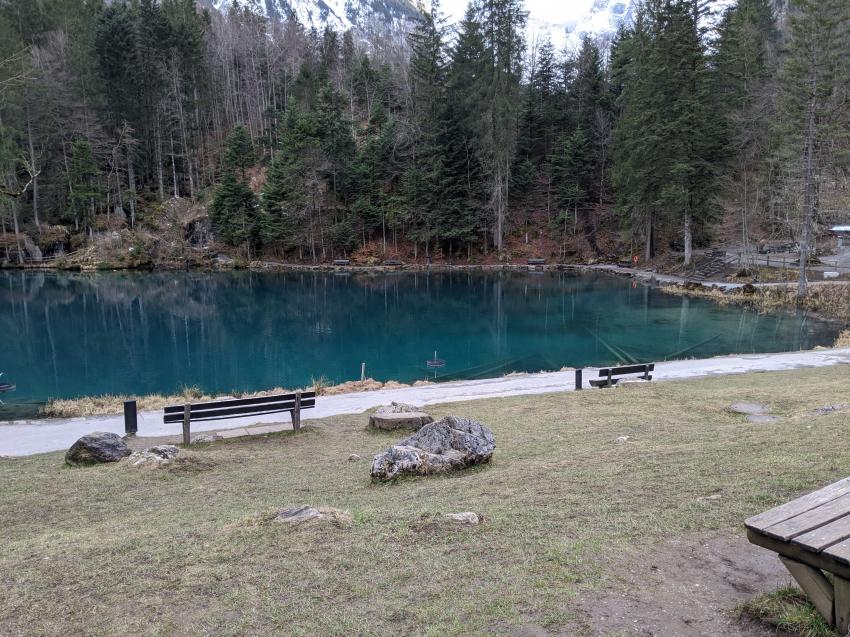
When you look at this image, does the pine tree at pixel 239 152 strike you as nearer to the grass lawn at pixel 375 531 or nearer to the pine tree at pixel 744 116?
the pine tree at pixel 744 116

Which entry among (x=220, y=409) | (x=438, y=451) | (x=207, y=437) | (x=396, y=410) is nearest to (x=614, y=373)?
(x=396, y=410)

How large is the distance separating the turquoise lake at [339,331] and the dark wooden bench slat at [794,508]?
56.3 ft

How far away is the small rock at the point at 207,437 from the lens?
37.8 ft

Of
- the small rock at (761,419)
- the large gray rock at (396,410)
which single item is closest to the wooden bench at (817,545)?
the small rock at (761,419)

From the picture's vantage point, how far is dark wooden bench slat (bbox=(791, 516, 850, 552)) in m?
3.20

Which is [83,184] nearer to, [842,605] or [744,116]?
[744,116]

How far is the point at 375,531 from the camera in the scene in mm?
5441

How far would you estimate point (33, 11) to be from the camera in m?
72.3

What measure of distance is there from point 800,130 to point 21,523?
41.7 metres

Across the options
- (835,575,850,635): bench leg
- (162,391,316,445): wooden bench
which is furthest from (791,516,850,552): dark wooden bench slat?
(162,391,316,445): wooden bench

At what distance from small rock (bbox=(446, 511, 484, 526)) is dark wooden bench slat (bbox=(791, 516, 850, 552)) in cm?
279

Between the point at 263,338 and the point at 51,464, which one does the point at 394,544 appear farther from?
the point at 263,338

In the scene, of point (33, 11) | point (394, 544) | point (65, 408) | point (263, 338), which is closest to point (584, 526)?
point (394, 544)

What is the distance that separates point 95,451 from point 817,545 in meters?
10.2
